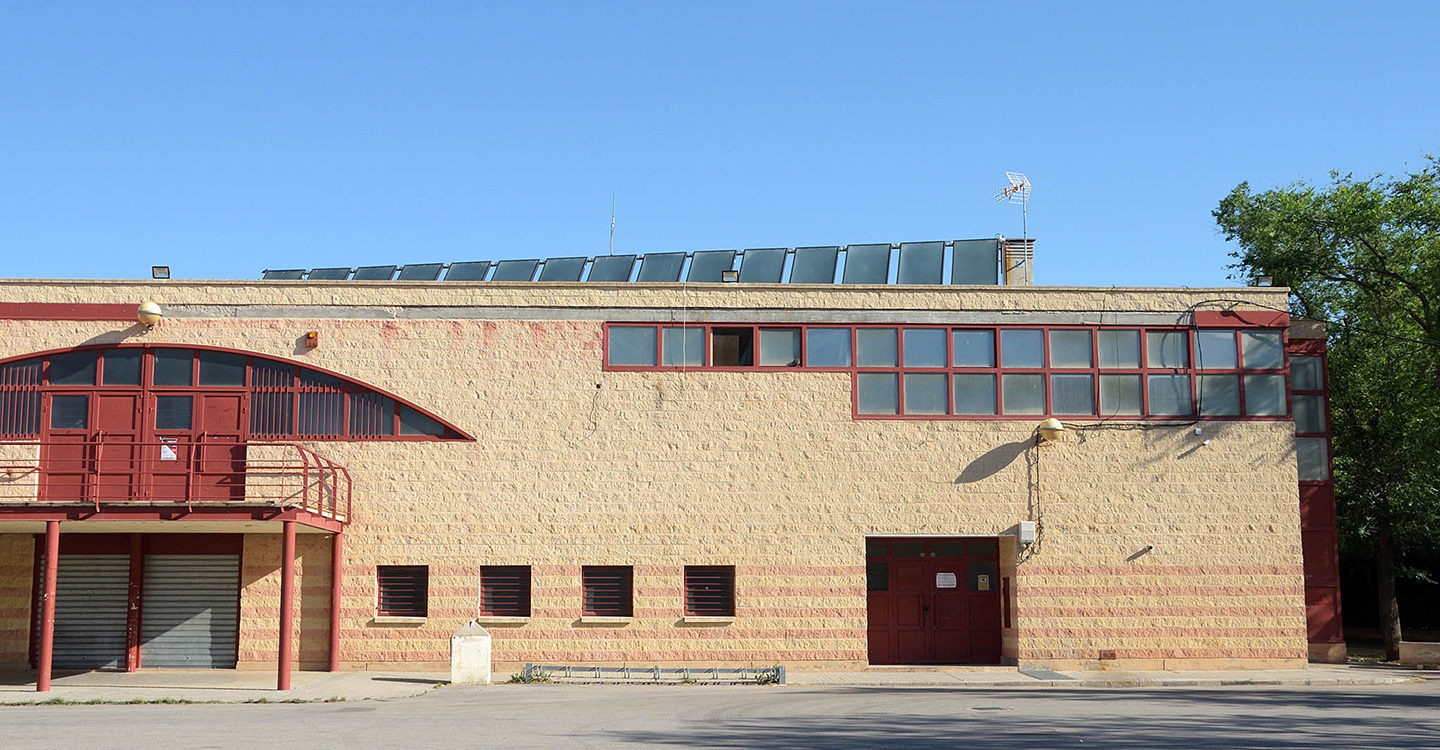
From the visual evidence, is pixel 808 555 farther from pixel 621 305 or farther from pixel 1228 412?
pixel 1228 412

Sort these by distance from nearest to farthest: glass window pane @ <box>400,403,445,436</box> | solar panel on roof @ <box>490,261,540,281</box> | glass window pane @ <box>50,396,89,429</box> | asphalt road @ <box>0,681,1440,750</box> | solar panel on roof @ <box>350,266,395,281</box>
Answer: asphalt road @ <box>0,681,1440,750</box> < glass window pane @ <box>50,396,89,429</box> < glass window pane @ <box>400,403,445,436</box> < solar panel on roof @ <box>490,261,540,281</box> < solar panel on roof @ <box>350,266,395,281</box>

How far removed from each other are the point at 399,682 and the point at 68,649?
21.3 ft

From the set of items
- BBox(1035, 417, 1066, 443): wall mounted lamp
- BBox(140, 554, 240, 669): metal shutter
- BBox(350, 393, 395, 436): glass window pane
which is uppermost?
BBox(350, 393, 395, 436): glass window pane

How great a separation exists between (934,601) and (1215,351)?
7.20 metres

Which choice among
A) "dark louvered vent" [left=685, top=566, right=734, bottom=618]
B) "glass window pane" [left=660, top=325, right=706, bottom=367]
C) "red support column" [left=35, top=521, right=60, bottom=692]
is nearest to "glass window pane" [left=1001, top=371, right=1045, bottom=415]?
"glass window pane" [left=660, top=325, right=706, bottom=367]

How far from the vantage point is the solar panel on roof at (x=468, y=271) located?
28266 mm

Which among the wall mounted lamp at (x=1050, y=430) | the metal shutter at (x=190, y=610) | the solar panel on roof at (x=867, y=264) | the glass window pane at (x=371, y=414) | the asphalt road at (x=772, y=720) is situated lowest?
the asphalt road at (x=772, y=720)

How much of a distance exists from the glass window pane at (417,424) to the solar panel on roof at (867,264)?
840 cm

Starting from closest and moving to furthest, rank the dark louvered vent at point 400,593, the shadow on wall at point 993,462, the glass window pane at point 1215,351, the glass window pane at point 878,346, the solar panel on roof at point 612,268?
the dark louvered vent at point 400,593
the shadow on wall at point 993,462
the glass window pane at point 878,346
the glass window pane at point 1215,351
the solar panel on roof at point 612,268

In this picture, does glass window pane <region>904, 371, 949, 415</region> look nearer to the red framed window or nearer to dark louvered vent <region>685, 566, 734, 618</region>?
the red framed window

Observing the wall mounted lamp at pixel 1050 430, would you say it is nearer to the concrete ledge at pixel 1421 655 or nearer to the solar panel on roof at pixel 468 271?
the concrete ledge at pixel 1421 655

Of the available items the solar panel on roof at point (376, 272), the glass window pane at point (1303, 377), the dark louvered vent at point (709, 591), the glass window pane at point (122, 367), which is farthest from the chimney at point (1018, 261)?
the glass window pane at point (122, 367)

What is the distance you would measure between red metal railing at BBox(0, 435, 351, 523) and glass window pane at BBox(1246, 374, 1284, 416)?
16912 mm

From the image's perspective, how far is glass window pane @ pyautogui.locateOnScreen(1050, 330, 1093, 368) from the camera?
24.0 metres
